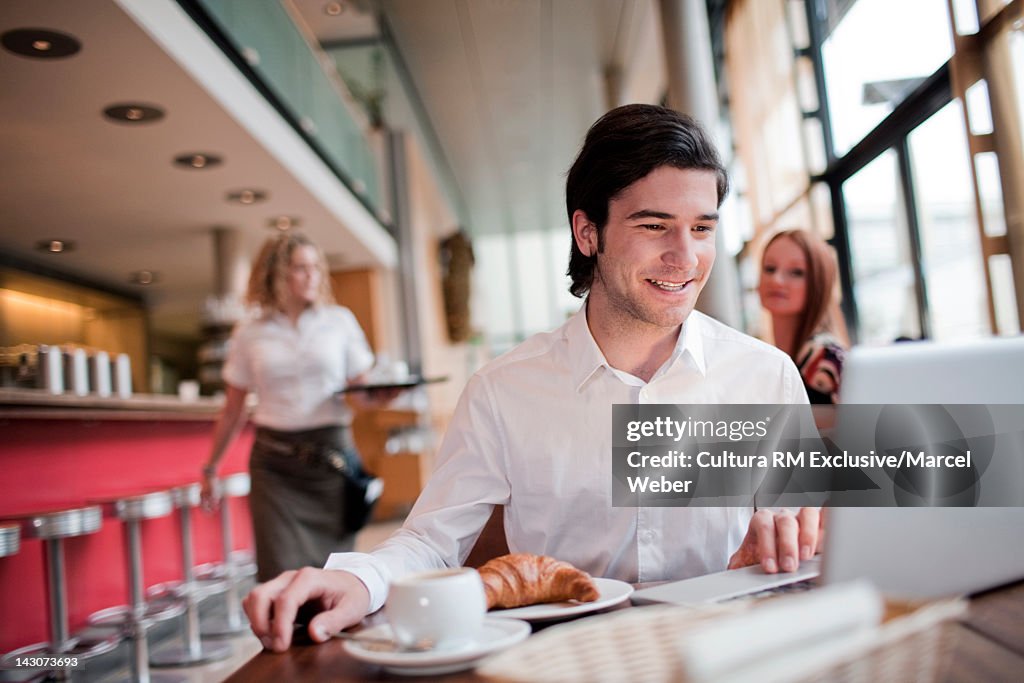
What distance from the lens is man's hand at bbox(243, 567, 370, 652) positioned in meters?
0.84

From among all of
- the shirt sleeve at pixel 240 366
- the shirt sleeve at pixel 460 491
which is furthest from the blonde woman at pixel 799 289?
the shirt sleeve at pixel 240 366

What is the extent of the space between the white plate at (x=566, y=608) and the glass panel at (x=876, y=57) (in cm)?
294

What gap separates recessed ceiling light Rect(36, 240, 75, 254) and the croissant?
24.2ft

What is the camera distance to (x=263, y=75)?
5008 mm

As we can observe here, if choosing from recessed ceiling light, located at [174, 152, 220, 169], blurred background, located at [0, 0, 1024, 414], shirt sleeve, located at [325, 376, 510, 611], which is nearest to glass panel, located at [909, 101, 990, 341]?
blurred background, located at [0, 0, 1024, 414]

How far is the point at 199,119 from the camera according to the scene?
4.61 metres

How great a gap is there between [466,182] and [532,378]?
11.3 meters

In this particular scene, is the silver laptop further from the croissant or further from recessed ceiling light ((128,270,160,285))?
recessed ceiling light ((128,270,160,285))

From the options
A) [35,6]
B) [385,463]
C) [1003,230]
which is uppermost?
[35,6]

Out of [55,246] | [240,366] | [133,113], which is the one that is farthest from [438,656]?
[55,246]

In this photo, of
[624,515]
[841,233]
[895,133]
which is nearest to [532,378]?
[624,515]

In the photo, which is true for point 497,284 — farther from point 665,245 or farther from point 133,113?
point 665,245

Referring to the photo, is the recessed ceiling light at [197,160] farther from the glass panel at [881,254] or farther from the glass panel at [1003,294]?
the glass panel at [1003,294]

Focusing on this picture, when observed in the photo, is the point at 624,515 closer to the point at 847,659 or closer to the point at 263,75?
the point at 847,659
